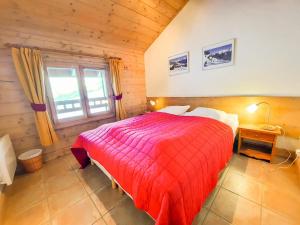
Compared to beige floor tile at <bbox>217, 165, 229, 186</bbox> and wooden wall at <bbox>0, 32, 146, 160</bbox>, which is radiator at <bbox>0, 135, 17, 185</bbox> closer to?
wooden wall at <bbox>0, 32, 146, 160</bbox>

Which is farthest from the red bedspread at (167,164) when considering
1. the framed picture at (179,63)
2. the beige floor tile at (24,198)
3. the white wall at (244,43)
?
the framed picture at (179,63)

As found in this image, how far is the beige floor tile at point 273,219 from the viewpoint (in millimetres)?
1110

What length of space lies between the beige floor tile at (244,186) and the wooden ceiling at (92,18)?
316 centimetres

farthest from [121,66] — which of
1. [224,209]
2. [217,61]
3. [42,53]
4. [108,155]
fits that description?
[224,209]

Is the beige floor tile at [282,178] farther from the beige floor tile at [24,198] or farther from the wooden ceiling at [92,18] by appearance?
the wooden ceiling at [92,18]

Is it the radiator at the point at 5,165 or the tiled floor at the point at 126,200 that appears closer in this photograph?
the tiled floor at the point at 126,200

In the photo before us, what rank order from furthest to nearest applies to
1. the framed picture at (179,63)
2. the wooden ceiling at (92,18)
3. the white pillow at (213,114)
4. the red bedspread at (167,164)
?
1. the framed picture at (179,63)
2. the white pillow at (213,114)
3. the wooden ceiling at (92,18)
4. the red bedspread at (167,164)

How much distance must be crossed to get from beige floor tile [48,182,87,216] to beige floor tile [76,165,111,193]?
3.1 inches

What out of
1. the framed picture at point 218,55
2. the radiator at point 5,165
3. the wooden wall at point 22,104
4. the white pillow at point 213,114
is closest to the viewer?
the radiator at point 5,165

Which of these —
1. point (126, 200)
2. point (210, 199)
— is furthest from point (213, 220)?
point (126, 200)

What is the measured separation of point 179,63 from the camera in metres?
2.99

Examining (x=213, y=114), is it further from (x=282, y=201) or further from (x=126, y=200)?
(x=126, y=200)

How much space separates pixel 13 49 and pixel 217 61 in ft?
10.9

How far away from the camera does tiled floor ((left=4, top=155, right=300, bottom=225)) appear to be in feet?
3.97
